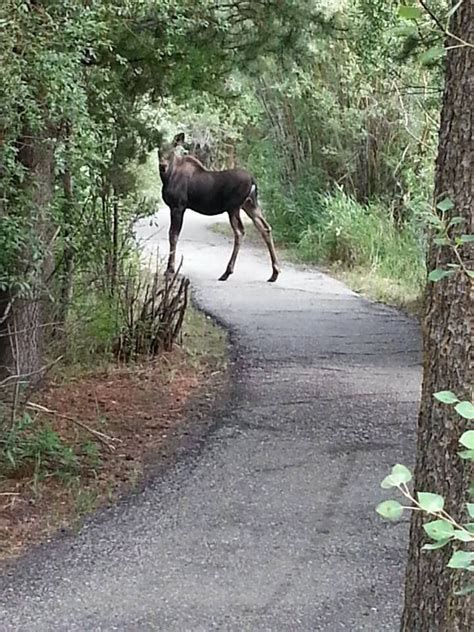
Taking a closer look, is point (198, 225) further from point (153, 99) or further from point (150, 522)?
point (150, 522)

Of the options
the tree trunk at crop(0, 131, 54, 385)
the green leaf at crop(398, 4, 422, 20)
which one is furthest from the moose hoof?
the green leaf at crop(398, 4, 422, 20)

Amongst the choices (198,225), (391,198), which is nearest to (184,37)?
(391,198)

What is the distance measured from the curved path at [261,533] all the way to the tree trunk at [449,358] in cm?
119

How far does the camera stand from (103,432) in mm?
6316

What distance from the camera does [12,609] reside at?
388 centimetres

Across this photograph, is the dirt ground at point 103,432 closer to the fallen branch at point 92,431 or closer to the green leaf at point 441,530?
the fallen branch at point 92,431

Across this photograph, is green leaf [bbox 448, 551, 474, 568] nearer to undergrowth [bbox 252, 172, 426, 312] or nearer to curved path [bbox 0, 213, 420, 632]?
curved path [bbox 0, 213, 420, 632]

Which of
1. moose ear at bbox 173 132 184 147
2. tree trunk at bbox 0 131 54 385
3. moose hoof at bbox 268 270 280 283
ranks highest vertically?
moose ear at bbox 173 132 184 147

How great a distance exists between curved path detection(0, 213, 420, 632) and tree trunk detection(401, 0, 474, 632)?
1.19m

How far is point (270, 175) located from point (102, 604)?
15.0 meters

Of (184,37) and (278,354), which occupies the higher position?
(184,37)

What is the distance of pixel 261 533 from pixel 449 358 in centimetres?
238

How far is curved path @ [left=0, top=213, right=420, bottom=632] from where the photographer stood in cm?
383

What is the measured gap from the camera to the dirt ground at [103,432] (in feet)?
16.2
